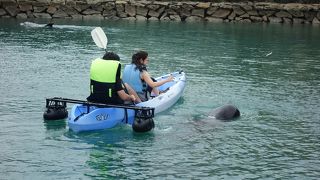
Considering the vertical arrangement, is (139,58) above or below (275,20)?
above

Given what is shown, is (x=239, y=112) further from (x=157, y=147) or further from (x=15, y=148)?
(x=15, y=148)

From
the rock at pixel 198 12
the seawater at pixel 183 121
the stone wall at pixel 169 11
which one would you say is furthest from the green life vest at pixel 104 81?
the rock at pixel 198 12

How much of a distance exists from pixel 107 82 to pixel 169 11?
27.3m

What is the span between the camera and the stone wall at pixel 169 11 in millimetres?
35688

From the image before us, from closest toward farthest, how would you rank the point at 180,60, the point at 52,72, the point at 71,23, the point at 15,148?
1. the point at 15,148
2. the point at 52,72
3. the point at 180,60
4. the point at 71,23

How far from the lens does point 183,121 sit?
10.3m

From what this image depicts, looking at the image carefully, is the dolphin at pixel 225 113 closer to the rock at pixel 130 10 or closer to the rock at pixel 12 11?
the rock at pixel 130 10

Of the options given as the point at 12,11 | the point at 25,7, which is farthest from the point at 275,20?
the point at 12,11

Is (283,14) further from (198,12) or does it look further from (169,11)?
(169,11)

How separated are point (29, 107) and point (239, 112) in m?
3.95

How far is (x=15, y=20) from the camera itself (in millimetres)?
33344

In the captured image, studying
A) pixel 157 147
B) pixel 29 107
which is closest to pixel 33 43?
pixel 29 107

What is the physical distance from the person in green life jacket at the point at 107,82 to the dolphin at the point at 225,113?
6.11 ft

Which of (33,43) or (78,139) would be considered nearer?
(78,139)
